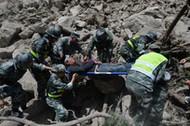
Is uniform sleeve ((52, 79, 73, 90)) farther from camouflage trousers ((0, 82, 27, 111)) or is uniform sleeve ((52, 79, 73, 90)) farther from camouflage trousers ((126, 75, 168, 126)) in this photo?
camouflage trousers ((126, 75, 168, 126))

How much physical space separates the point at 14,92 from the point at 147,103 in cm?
270

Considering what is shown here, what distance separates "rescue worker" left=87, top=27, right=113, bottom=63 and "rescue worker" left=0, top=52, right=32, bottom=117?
63.5 inches

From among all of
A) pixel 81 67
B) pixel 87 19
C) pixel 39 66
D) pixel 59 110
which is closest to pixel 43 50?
pixel 39 66

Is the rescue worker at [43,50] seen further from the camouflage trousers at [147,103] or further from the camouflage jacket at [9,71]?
the camouflage trousers at [147,103]

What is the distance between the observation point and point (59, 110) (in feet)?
22.6

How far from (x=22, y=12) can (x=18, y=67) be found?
4712mm

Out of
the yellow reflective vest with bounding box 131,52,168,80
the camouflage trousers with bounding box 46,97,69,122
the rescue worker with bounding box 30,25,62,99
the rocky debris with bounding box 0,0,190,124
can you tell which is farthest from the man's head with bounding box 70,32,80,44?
the yellow reflective vest with bounding box 131,52,168,80

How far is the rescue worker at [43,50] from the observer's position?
23.4ft

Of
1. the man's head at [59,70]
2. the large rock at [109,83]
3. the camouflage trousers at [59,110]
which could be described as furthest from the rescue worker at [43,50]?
the large rock at [109,83]

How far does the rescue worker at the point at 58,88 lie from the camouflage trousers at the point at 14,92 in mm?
559

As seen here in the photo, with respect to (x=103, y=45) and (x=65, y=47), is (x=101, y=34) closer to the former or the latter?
(x=103, y=45)

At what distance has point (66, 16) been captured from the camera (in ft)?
33.8

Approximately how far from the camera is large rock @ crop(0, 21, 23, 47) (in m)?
9.77

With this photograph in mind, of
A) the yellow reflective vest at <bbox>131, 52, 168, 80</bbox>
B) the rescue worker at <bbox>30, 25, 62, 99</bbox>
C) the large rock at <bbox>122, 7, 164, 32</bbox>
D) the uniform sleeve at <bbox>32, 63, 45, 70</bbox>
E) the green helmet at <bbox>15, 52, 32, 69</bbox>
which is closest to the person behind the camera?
the yellow reflective vest at <bbox>131, 52, 168, 80</bbox>
